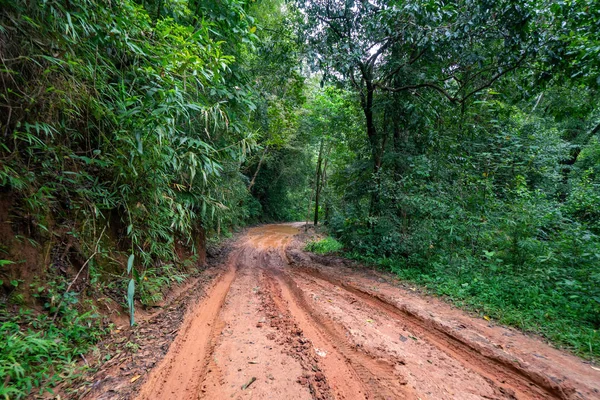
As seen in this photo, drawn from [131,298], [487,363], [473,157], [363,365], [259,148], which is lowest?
[487,363]

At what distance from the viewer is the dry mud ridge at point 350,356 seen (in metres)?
2.04

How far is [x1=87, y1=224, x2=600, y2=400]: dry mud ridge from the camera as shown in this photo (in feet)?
6.70

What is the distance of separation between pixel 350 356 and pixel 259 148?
11.9 feet

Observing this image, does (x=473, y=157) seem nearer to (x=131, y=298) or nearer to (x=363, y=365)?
(x=363, y=365)

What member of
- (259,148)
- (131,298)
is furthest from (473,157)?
(131,298)

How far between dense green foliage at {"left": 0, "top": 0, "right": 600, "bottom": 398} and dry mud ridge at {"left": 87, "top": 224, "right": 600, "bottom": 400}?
0.73m

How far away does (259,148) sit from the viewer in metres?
4.72

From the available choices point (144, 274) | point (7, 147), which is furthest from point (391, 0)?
point (144, 274)

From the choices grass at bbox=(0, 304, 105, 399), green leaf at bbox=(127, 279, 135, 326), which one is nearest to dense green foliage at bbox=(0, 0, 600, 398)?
grass at bbox=(0, 304, 105, 399)

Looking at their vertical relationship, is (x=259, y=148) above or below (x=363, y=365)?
above

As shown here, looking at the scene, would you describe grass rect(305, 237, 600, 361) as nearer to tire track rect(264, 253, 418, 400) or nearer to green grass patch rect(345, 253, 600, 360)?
green grass patch rect(345, 253, 600, 360)

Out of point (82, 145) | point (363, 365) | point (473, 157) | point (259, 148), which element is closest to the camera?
point (363, 365)

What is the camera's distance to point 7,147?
2.08 metres

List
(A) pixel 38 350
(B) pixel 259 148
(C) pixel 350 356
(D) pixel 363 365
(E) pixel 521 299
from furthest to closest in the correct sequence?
(B) pixel 259 148 < (E) pixel 521 299 < (C) pixel 350 356 < (D) pixel 363 365 < (A) pixel 38 350
